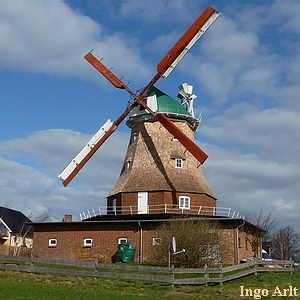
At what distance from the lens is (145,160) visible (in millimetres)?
37781

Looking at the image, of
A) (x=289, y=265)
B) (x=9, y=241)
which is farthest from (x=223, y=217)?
(x=9, y=241)

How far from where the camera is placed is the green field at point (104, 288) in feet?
56.5

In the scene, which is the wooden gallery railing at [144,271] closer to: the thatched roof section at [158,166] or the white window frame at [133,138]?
the thatched roof section at [158,166]

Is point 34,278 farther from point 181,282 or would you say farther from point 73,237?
point 73,237

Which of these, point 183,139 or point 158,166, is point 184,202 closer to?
point 158,166

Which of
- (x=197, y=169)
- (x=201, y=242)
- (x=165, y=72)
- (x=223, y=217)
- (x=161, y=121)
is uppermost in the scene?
(x=165, y=72)

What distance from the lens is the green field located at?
679 inches

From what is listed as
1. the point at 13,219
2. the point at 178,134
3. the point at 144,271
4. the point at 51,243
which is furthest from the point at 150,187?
the point at 13,219

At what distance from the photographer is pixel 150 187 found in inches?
1427

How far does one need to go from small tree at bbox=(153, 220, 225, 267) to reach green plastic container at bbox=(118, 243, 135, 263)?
4.97m

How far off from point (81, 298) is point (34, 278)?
6.35 meters

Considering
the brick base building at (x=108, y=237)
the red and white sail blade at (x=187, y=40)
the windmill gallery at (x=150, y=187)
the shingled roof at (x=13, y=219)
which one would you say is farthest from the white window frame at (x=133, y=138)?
the shingled roof at (x=13, y=219)

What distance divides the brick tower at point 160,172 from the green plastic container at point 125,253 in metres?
3.31

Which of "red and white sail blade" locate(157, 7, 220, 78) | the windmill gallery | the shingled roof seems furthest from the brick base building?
the shingled roof
